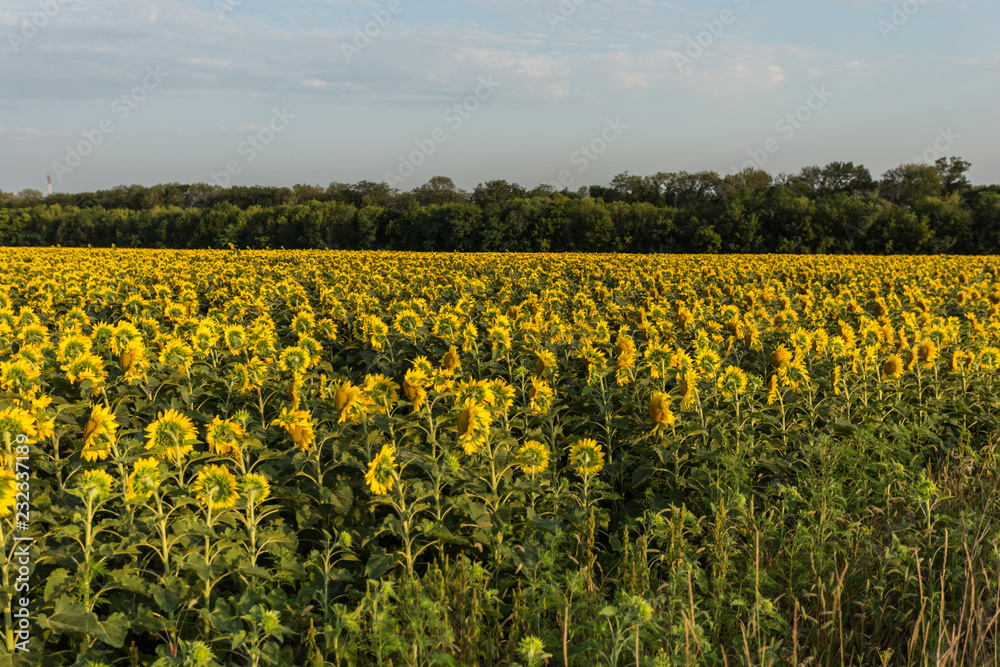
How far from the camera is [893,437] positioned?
18.6 feet

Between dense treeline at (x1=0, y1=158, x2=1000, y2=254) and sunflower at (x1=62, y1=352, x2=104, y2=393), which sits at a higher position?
dense treeline at (x1=0, y1=158, x2=1000, y2=254)

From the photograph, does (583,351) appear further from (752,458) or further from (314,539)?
(314,539)

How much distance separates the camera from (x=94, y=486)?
8.74ft

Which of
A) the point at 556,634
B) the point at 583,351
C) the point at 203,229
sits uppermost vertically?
the point at 203,229

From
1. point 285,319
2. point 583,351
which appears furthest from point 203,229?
point 583,351

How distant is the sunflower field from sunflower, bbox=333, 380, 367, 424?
0.04m

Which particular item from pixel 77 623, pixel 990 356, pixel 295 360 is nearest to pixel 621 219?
pixel 990 356

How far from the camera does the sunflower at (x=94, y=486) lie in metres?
2.65

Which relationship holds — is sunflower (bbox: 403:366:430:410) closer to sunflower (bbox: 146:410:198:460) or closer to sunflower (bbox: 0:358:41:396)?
sunflower (bbox: 146:410:198:460)

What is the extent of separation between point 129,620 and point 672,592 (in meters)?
2.40

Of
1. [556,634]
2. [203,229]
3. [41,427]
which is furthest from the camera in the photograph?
[203,229]

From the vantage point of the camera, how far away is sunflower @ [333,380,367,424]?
3.71m

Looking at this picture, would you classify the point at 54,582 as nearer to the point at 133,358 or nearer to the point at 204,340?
the point at 133,358

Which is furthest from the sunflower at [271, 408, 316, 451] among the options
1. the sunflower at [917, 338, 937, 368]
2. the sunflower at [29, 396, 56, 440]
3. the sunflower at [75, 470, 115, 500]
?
the sunflower at [917, 338, 937, 368]
